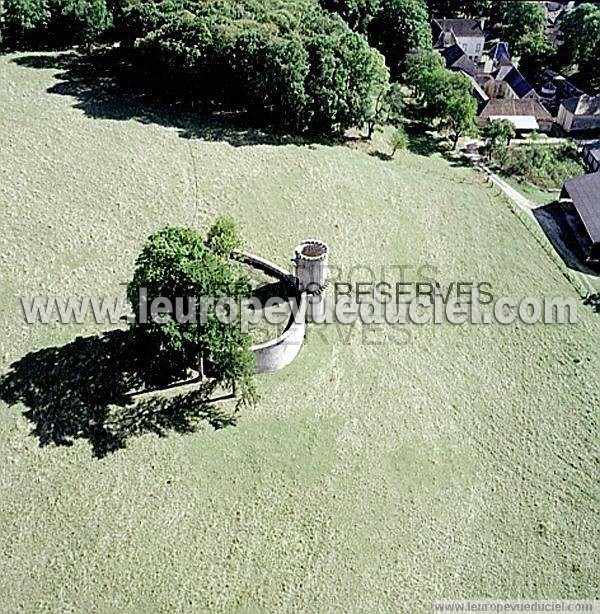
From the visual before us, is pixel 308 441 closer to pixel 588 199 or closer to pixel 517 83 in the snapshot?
pixel 588 199

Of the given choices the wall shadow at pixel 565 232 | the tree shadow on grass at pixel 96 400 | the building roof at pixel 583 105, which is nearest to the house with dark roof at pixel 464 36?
the building roof at pixel 583 105

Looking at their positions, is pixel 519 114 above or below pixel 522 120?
above

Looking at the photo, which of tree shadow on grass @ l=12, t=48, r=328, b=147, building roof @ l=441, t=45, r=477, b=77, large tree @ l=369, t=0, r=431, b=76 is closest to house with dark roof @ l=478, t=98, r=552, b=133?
building roof @ l=441, t=45, r=477, b=77

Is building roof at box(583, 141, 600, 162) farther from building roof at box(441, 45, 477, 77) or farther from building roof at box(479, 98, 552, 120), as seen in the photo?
building roof at box(441, 45, 477, 77)

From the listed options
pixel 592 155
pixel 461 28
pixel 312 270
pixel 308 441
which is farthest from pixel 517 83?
pixel 308 441

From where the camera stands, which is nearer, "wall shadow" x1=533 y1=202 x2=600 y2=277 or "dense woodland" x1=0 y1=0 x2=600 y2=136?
"wall shadow" x1=533 y1=202 x2=600 y2=277
